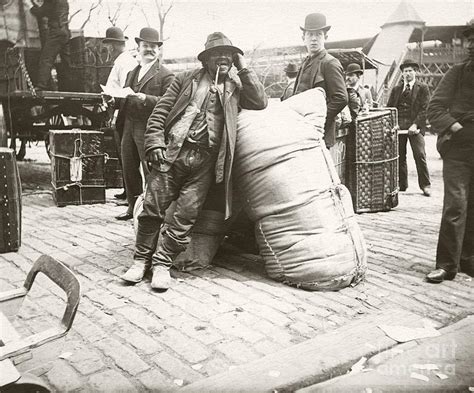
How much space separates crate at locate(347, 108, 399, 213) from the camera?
6.44 m

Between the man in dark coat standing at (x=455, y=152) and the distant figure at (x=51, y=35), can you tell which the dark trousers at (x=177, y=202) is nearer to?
the man in dark coat standing at (x=455, y=152)

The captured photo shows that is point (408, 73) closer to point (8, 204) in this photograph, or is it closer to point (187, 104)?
point (187, 104)

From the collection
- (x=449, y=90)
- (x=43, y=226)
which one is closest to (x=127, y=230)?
(x=43, y=226)

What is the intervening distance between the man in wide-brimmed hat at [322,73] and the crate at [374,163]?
944mm

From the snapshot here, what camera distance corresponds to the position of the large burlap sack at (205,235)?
432cm

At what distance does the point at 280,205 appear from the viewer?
383 centimetres

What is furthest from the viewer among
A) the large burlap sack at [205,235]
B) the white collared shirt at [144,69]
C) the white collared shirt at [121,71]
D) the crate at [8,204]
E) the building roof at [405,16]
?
the building roof at [405,16]

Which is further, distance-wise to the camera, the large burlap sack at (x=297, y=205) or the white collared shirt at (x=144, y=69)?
the white collared shirt at (x=144, y=69)

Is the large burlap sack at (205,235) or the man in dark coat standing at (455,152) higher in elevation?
the man in dark coat standing at (455,152)

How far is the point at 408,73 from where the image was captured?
8.37m

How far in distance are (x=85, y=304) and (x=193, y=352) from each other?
105 centimetres

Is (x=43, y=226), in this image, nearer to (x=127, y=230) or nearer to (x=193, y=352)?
(x=127, y=230)

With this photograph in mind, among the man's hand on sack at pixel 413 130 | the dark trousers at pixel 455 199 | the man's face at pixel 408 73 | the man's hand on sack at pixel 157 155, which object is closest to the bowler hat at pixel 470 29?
the dark trousers at pixel 455 199

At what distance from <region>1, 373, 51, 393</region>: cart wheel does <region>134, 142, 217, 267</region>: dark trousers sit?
1.88 m
